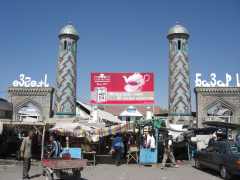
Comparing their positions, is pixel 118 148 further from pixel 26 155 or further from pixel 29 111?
pixel 29 111

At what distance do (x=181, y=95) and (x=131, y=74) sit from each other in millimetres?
7453

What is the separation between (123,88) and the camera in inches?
996

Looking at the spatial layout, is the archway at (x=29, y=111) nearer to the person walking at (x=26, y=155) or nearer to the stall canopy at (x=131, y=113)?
the stall canopy at (x=131, y=113)

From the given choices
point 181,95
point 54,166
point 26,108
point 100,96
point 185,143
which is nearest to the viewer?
point 54,166

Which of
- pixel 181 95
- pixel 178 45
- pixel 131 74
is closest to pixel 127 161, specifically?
pixel 131 74

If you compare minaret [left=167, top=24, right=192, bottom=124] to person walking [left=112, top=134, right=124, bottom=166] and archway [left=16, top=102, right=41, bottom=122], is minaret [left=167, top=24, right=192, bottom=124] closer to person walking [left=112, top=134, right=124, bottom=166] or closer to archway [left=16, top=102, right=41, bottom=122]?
archway [left=16, top=102, right=41, bottom=122]

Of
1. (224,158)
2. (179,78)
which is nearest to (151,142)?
(224,158)

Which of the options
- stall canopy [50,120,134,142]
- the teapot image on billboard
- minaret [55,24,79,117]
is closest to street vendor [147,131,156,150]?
stall canopy [50,120,134,142]

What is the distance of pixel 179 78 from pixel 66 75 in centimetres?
933

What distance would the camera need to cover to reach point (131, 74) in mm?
25406

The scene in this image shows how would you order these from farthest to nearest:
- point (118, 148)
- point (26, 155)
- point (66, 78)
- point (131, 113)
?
point (66, 78) < point (131, 113) < point (118, 148) < point (26, 155)

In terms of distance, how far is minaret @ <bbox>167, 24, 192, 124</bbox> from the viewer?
31297 millimetres

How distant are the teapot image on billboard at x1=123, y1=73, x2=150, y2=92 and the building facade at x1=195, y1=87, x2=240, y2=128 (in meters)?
9.37

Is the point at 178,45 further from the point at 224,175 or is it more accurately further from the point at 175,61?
the point at 224,175
